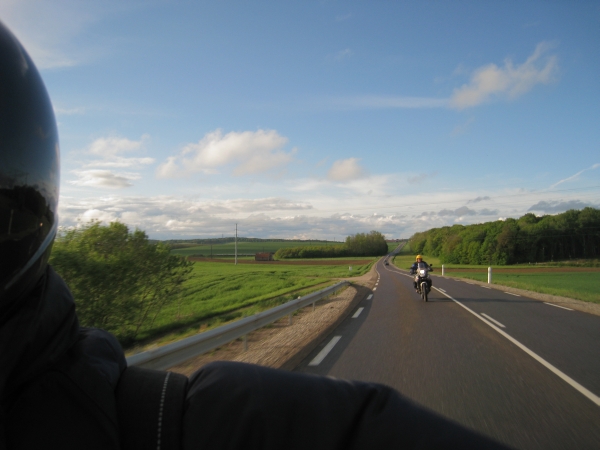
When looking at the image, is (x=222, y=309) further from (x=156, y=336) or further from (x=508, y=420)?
(x=508, y=420)

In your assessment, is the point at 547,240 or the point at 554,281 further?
the point at 547,240

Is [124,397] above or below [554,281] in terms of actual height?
above

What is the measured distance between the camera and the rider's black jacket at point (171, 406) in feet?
2.67

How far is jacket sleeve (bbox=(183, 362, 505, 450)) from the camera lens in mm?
857

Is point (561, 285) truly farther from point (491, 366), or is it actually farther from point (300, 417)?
point (300, 417)

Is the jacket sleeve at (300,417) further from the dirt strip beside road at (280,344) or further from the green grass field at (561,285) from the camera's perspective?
the green grass field at (561,285)

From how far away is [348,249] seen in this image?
A: 14162cm

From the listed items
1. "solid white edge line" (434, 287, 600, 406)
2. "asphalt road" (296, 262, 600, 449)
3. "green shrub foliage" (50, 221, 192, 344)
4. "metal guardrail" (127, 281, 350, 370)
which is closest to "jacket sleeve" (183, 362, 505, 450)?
"asphalt road" (296, 262, 600, 449)

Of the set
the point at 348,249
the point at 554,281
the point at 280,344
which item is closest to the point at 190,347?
the point at 280,344

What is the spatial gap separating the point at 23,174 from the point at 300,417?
918 mm

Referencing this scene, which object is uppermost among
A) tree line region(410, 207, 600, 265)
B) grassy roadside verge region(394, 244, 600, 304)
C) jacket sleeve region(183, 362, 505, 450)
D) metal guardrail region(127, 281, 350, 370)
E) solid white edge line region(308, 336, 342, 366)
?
tree line region(410, 207, 600, 265)

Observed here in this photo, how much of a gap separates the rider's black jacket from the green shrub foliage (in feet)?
22.2

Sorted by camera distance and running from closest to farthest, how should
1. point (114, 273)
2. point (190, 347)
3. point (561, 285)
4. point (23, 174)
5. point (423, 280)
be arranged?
point (23, 174), point (190, 347), point (114, 273), point (423, 280), point (561, 285)

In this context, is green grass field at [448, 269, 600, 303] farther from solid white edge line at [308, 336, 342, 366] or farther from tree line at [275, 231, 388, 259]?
tree line at [275, 231, 388, 259]
